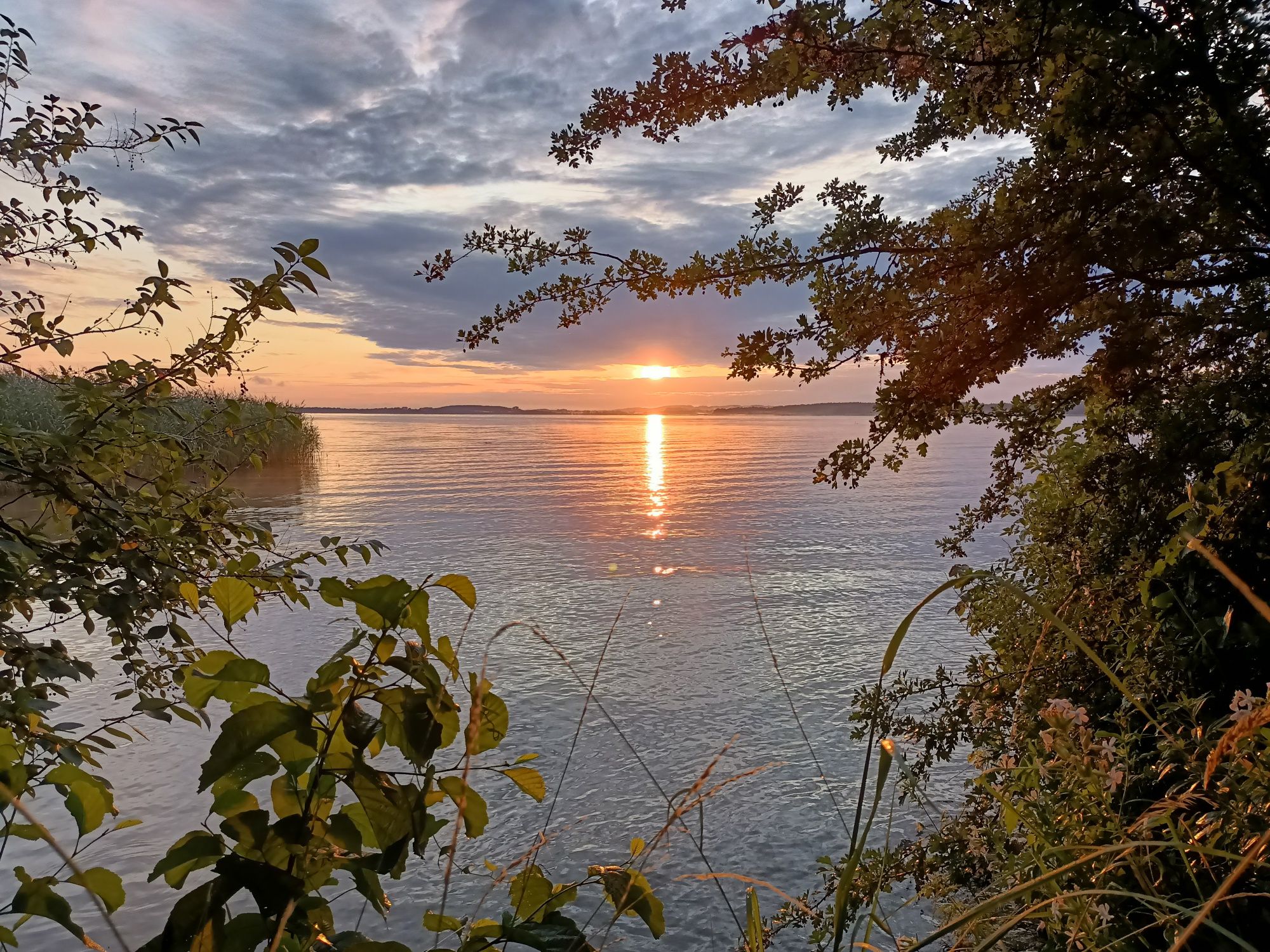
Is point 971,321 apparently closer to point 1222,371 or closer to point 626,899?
point 1222,371

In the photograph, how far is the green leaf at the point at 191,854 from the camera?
3.65 ft

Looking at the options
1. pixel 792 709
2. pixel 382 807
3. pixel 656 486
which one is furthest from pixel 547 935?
pixel 656 486

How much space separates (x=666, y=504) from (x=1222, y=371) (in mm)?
20125

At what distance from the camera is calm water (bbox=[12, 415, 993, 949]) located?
16.7 feet

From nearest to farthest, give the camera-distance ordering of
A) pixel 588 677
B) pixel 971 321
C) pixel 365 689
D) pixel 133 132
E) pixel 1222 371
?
1. pixel 365 689
2. pixel 133 132
3. pixel 971 321
4. pixel 1222 371
5. pixel 588 677

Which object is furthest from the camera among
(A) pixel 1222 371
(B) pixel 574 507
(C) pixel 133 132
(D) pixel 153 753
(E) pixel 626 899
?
(B) pixel 574 507

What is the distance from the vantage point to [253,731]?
1133 millimetres

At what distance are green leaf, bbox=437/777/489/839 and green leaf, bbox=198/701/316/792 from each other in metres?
0.24

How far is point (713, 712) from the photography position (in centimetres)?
724

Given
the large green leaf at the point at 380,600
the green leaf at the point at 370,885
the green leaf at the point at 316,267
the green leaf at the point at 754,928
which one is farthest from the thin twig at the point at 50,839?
the green leaf at the point at 316,267

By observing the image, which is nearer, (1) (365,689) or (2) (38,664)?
(1) (365,689)

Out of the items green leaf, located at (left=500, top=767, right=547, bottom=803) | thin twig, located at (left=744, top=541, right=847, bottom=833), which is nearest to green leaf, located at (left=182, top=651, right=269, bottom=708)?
green leaf, located at (left=500, top=767, right=547, bottom=803)

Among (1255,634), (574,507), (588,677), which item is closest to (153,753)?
(588,677)

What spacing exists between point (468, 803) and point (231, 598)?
1.85 feet
